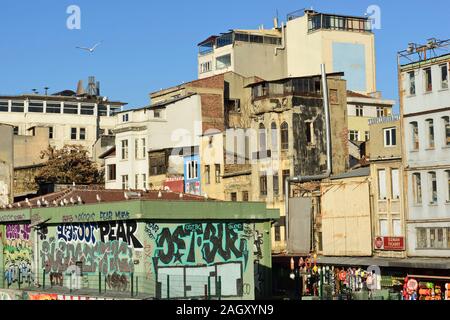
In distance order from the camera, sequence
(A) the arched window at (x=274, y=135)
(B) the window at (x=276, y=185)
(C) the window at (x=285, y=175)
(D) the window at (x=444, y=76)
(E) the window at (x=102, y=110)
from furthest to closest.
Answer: (E) the window at (x=102, y=110) < (A) the arched window at (x=274, y=135) < (B) the window at (x=276, y=185) < (C) the window at (x=285, y=175) < (D) the window at (x=444, y=76)

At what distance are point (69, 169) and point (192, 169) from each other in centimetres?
2338

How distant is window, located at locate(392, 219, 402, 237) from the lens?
57.7m

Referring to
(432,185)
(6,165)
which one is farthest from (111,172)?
(432,185)

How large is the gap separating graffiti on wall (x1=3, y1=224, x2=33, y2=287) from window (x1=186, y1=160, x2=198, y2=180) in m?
23.8

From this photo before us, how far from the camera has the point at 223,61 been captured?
114750mm

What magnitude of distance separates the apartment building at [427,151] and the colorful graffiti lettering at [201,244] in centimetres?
1425

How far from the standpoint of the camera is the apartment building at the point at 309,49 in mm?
105875

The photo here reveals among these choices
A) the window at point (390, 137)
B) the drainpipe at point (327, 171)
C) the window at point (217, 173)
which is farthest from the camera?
the window at point (217, 173)

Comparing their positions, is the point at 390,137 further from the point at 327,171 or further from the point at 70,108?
the point at 70,108

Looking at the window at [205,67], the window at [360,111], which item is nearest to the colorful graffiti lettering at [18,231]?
the window at [360,111]

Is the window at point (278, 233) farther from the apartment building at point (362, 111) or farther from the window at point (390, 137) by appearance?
the apartment building at point (362, 111)

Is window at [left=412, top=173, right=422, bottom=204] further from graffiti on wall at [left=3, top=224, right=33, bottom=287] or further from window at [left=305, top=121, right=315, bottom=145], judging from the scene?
graffiti on wall at [left=3, top=224, right=33, bottom=287]

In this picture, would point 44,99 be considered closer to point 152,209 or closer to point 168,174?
point 168,174
